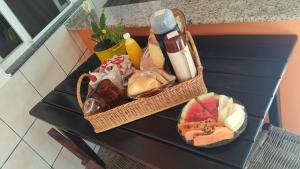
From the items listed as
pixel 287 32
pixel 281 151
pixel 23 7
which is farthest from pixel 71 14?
pixel 281 151

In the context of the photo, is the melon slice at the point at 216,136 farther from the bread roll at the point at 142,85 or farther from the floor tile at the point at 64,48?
the floor tile at the point at 64,48

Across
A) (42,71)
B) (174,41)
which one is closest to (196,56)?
(174,41)

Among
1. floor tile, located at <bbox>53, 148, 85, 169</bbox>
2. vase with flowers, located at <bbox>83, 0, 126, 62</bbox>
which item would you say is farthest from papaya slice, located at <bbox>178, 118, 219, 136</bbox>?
floor tile, located at <bbox>53, 148, 85, 169</bbox>

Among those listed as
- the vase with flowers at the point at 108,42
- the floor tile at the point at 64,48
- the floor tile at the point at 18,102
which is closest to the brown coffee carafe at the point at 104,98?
the vase with flowers at the point at 108,42

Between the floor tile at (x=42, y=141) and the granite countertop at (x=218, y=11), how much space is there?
0.63 meters

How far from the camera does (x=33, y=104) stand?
1.40 metres

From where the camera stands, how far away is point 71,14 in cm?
161

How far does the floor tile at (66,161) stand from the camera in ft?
5.05

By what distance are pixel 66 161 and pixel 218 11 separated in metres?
1.23

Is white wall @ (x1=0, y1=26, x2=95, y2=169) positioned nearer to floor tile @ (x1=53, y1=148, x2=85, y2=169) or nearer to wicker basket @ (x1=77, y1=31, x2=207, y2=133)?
floor tile @ (x1=53, y1=148, x2=85, y2=169)

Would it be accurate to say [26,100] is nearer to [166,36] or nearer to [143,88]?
[143,88]

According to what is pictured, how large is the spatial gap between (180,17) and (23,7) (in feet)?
3.44

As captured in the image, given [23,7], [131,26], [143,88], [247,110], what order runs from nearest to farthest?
[247,110] → [143,88] → [131,26] → [23,7]

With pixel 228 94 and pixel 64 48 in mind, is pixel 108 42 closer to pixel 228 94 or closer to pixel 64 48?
pixel 64 48
